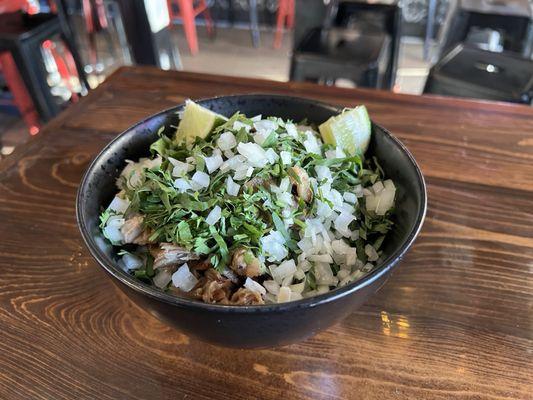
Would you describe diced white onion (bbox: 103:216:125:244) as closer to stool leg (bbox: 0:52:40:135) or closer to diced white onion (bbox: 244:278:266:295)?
diced white onion (bbox: 244:278:266:295)

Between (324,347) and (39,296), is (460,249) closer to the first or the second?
(324,347)

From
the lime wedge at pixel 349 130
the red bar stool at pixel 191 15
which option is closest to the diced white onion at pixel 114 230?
the lime wedge at pixel 349 130

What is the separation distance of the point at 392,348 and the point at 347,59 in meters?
1.50

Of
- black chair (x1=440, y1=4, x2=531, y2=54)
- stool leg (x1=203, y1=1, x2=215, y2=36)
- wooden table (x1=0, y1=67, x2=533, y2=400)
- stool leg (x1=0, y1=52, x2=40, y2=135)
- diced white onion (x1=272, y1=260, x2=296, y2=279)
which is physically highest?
diced white onion (x1=272, y1=260, x2=296, y2=279)

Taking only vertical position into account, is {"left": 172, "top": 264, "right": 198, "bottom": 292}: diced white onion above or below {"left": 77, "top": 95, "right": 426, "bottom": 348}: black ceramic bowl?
below

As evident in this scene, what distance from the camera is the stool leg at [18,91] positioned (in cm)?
242

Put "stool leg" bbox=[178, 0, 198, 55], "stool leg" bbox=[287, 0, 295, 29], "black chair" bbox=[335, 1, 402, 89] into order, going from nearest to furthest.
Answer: "black chair" bbox=[335, 1, 402, 89]
"stool leg" bbox=[178, 0, 198, 55]
"stool leg" bbox=[287, 0, 295, 29]

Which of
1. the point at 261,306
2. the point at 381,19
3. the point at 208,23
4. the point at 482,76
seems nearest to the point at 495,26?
the point at 381,19

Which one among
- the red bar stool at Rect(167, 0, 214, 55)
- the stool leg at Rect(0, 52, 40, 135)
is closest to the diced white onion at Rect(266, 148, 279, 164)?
the stool leg at Rect(0, 52, 40, 135)

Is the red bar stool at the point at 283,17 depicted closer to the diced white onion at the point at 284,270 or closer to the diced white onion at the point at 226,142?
the diced white onion at the point at 226,142

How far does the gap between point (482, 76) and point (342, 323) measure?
1.40 meters

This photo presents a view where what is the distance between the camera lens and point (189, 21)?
12.7 ft

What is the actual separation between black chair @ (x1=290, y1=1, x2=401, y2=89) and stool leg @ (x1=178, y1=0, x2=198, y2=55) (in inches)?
65.2

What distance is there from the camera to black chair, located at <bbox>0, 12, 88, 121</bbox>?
80.1 inches
